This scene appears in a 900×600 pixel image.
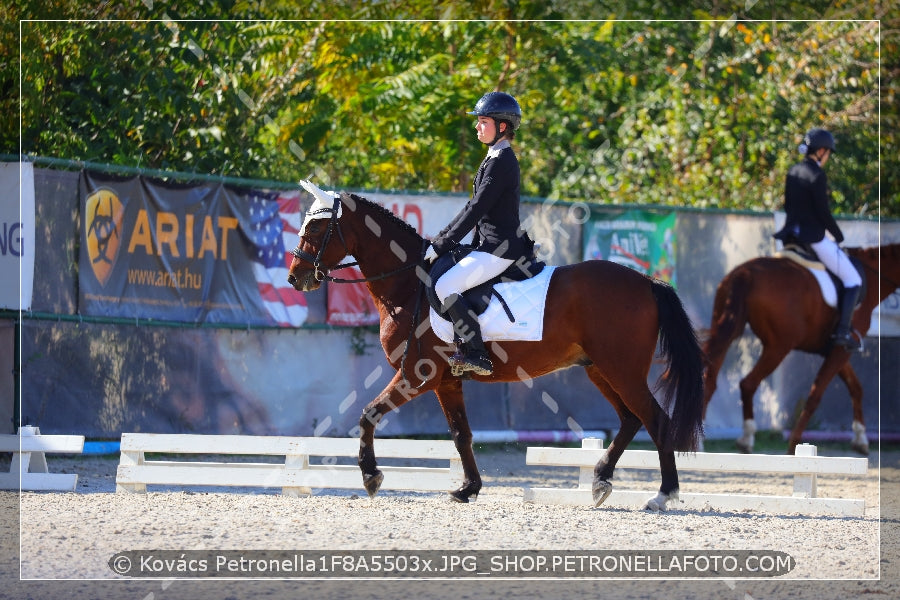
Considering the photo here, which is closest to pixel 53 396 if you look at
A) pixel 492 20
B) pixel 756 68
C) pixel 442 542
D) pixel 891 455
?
pixel 442 542

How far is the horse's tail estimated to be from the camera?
11.9 meters

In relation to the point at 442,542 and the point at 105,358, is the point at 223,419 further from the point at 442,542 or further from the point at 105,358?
the point at 442,542

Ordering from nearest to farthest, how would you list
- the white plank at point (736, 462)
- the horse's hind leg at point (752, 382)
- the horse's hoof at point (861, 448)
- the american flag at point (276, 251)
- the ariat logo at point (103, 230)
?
1. the white plank at point (736, 462)
2. the ariat logo at point (103, 230)
3. the american flag at point (276, 251)
4. the horse's hind leg at point (752, 382)
5. the horse's hoof at point (861, 448)

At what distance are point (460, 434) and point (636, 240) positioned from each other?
19.3ft

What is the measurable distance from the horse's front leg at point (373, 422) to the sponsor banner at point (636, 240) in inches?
225

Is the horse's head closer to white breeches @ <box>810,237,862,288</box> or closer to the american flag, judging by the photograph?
the american flag

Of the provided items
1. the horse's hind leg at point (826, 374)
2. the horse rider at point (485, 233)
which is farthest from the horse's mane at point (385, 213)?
the horse's hind leg at point (826, 374)

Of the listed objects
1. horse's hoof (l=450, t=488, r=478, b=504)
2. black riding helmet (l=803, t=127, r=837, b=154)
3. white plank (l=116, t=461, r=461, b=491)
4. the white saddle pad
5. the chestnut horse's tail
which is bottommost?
horse's hoof (l=450, t=488, r=478, b=504)

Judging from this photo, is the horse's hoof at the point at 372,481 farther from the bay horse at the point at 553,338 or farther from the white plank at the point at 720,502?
the white plank at the point at 720,502

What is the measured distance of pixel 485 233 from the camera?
778 cm

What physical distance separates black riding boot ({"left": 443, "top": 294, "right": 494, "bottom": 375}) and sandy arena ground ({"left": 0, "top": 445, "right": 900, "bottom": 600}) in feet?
3.21

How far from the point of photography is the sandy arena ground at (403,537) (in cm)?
548

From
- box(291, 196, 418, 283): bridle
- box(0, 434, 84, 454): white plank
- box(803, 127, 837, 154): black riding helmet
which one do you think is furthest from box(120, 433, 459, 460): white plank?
box(803, 127, 837, 154): black riding helmet

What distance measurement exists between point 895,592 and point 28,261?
7.60 m
